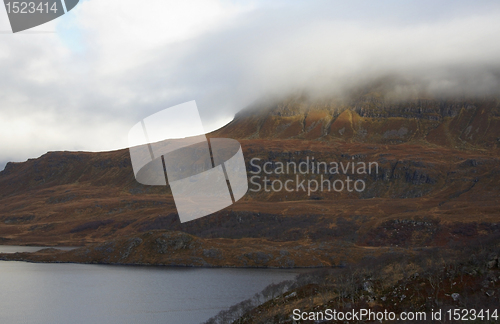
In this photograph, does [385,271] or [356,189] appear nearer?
[385,271]

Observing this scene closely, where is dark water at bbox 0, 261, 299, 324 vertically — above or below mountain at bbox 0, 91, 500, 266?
above

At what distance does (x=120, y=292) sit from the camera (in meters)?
69.6

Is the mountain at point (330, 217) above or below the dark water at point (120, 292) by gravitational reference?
below

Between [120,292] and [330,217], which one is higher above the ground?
[120,292]

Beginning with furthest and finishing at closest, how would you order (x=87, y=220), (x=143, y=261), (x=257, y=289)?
(x=87, y=220) → (x=143, y=261) → (x=257, y=289)

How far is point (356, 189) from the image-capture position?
18638cm

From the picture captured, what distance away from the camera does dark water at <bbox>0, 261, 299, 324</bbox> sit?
55844 millimetres

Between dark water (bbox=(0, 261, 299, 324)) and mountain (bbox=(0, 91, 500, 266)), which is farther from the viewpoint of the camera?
mountain (bbox=(0, 91, 500, 266))

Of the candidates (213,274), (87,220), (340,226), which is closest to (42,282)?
(213,274)

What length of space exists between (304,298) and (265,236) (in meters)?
85.7

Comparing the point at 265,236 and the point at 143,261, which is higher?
the point at 143,261

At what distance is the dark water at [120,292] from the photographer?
55844 mm

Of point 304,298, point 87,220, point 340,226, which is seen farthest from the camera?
point 87,220

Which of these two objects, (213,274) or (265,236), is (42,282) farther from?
(265,236)
